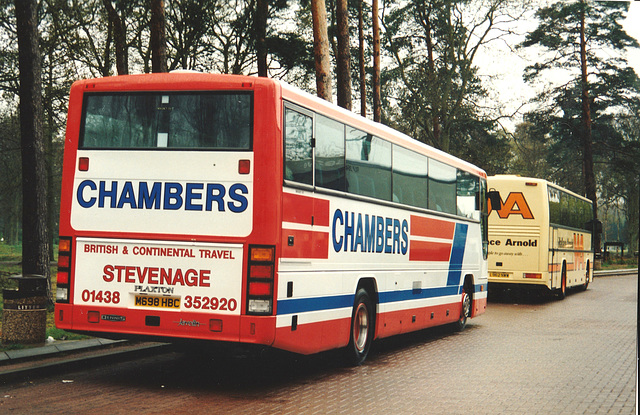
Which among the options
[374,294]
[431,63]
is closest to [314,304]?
[374,294]

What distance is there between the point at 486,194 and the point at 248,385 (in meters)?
10.0

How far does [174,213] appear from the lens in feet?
29.4

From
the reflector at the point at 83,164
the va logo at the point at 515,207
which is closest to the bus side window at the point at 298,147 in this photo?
the reflector at the point at 83,164

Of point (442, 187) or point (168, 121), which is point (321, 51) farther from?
point (168, 121)

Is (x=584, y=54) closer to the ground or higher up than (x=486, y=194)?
higher up

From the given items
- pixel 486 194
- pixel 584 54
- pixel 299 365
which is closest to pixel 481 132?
pixel 584 54

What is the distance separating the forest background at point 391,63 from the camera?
1065 inches

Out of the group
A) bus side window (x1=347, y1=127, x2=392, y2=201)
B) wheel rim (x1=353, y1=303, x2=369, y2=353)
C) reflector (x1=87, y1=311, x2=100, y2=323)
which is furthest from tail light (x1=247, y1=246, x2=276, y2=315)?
wheel rim (x1=353, y1=303, x2=369, y2=353)

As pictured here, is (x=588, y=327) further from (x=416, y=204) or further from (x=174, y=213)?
(x=174, y=213)

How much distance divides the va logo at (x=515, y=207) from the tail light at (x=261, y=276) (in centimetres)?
1656

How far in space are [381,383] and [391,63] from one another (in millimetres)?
31623

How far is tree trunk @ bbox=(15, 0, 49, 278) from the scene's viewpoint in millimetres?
13391

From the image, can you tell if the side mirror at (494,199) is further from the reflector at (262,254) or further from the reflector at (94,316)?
the reflector at (94,316)

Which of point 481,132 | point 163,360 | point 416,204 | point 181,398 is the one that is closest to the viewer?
point 181,398
